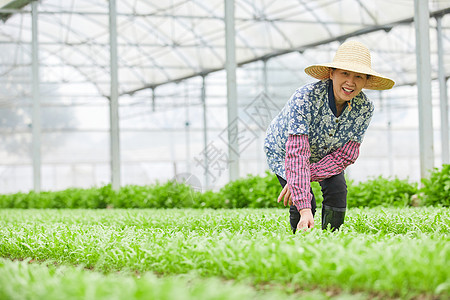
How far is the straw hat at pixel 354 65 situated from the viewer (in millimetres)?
3355

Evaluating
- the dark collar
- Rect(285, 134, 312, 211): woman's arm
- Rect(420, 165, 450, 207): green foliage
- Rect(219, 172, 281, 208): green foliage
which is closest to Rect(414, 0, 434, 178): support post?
Rect(420, 165, 450, 207): green foliage

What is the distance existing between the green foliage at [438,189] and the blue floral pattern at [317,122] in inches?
147

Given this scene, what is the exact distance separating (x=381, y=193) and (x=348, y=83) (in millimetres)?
4814

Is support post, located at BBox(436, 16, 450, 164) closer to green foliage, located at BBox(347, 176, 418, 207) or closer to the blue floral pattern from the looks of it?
green foliage, located at BBox(347, 176, 418, 207)

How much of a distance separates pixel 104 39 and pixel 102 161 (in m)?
4.71

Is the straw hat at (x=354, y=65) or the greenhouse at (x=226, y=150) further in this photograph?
the straw hat at (x=354, y=65)

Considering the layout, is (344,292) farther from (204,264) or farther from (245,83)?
(245,83)

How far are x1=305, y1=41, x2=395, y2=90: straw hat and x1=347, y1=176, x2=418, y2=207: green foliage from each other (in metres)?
4.39

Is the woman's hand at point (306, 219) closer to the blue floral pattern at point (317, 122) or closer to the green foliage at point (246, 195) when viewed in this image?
the blue floral pattern at point (317, 122)

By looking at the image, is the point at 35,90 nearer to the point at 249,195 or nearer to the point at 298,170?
the point at 249,195

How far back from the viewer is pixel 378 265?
2230mm

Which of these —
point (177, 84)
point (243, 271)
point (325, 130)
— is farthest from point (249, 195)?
point (177, 84)

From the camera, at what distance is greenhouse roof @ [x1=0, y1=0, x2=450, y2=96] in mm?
15438

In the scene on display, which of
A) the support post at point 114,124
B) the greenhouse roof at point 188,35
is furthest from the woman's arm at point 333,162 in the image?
the greenhouse roof at point 188,35
